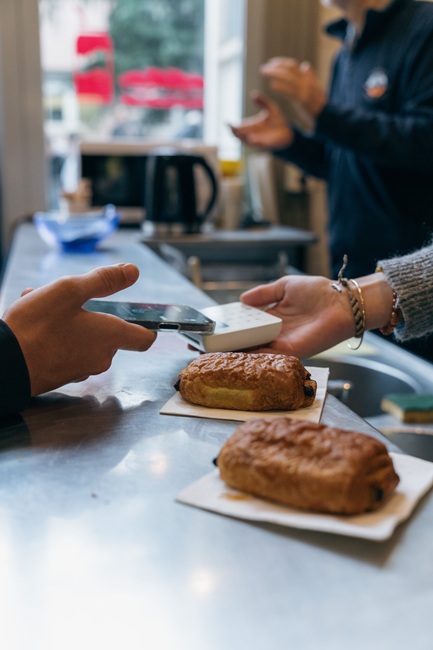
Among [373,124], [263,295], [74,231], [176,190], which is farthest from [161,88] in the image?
[263,295]

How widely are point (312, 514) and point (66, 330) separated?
0.35 m

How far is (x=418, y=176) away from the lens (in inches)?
68.7

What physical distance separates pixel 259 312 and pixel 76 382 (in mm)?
257

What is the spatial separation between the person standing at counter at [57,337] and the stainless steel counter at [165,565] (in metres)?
0.07

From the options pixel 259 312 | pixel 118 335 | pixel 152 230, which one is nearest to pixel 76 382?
pixel 118 335

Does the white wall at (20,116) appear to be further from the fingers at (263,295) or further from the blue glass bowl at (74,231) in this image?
the fingers at (263,295)

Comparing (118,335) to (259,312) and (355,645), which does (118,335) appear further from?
(355,645)

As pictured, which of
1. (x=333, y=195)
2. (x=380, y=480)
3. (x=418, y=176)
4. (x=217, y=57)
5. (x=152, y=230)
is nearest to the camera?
(x=380, y=480)

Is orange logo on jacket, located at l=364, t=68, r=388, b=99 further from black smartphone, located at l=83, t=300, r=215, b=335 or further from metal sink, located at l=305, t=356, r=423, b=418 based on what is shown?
black smartphone, located at l=83, t=300, r=215, b=335

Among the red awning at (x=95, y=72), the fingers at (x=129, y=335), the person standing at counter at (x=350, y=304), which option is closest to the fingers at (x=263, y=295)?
the person standing at counter at (x=350, y=304)

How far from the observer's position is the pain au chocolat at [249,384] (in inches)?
25.8

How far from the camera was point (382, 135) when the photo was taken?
1637 mm

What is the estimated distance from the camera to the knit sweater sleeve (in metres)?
0.87

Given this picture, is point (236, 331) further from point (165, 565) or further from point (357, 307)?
point (165, 565)
